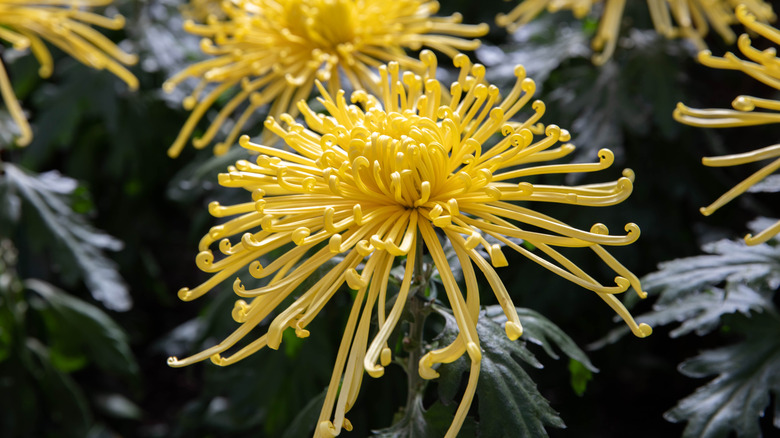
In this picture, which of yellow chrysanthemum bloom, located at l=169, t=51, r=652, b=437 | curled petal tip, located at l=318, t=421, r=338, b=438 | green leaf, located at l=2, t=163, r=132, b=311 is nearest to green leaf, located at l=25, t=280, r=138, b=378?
green leaf, located at l=2, t=163, r=132, b=311

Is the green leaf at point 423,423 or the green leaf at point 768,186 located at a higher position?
the green leaf at point 423,423

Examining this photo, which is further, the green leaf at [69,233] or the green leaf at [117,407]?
the green leaf at [117,407]

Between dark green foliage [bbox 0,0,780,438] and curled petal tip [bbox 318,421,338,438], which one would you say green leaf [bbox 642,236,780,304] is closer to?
dark green foliage [bbox 0,0,780,438]

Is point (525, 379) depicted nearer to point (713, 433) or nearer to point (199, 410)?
point (713, 433)

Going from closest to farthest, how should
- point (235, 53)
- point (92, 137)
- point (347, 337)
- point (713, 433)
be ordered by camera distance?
point (347, 337) → point (713, 433) → point (235, 53) → point (92, 137)

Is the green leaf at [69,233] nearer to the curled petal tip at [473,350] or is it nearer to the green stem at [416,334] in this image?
the green stem at [416,334]

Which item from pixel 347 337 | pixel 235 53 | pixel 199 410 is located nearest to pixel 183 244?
pixel 199 410

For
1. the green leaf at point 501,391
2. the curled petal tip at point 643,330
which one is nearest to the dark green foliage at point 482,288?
the green leaf at point 501,391
